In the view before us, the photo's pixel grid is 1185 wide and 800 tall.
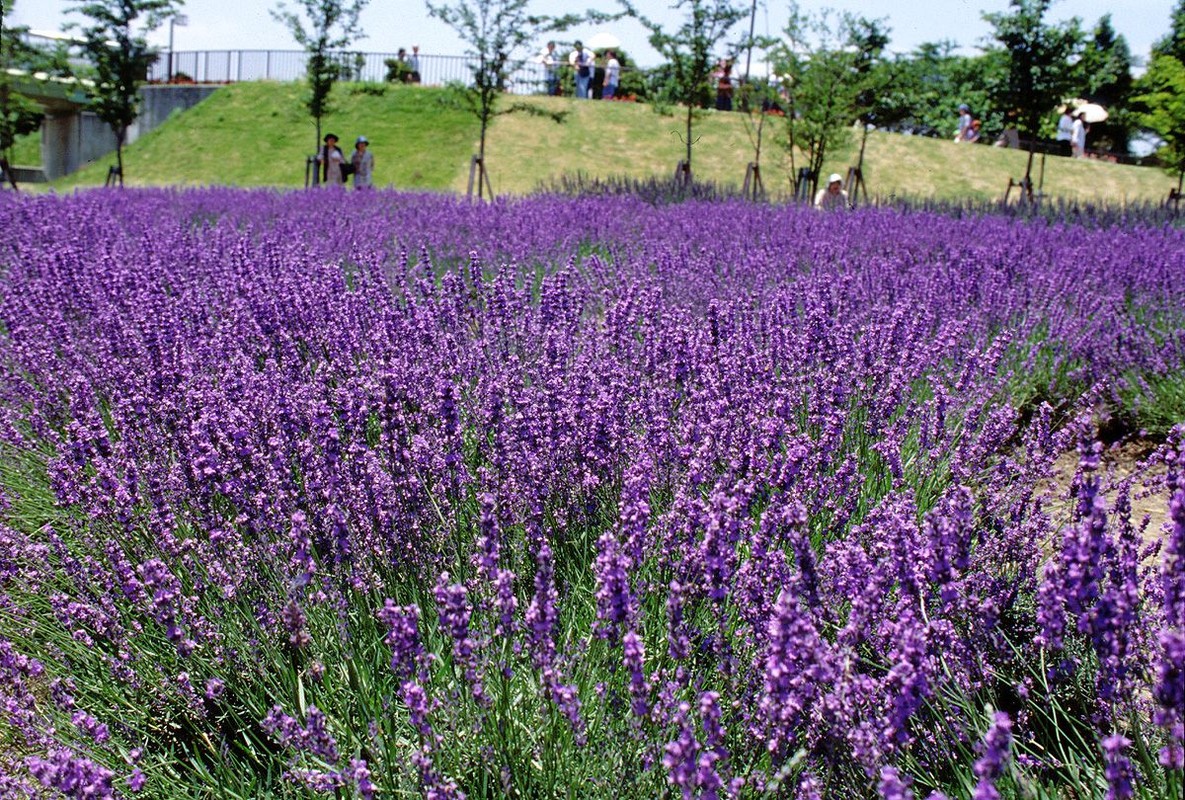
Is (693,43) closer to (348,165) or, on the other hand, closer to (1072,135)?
(348,165)

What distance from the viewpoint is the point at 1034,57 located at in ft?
55.9

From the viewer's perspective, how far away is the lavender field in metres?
1.69

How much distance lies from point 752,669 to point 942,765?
467 mm

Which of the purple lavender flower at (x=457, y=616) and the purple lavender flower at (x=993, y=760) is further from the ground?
the purple lavender flower at (x=993, y=760)

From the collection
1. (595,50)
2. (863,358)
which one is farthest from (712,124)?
(863,358)

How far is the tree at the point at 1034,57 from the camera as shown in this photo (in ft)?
54.6

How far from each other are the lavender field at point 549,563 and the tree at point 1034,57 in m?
14.4

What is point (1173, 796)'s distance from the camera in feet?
4.43

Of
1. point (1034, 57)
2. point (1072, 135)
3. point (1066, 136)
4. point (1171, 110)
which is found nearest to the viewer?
point (1171, 110)

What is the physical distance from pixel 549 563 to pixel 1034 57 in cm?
1859

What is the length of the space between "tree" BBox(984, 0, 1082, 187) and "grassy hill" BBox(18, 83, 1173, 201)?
6324mm

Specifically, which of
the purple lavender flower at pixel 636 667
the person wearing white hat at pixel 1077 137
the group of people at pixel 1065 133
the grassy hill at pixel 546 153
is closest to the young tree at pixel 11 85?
the grassy hill at pixel 546 153

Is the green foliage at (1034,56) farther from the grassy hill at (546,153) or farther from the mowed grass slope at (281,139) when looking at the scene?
the mowed grass slope at (281,139)

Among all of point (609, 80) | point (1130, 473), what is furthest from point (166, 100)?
point (1130, 473)
